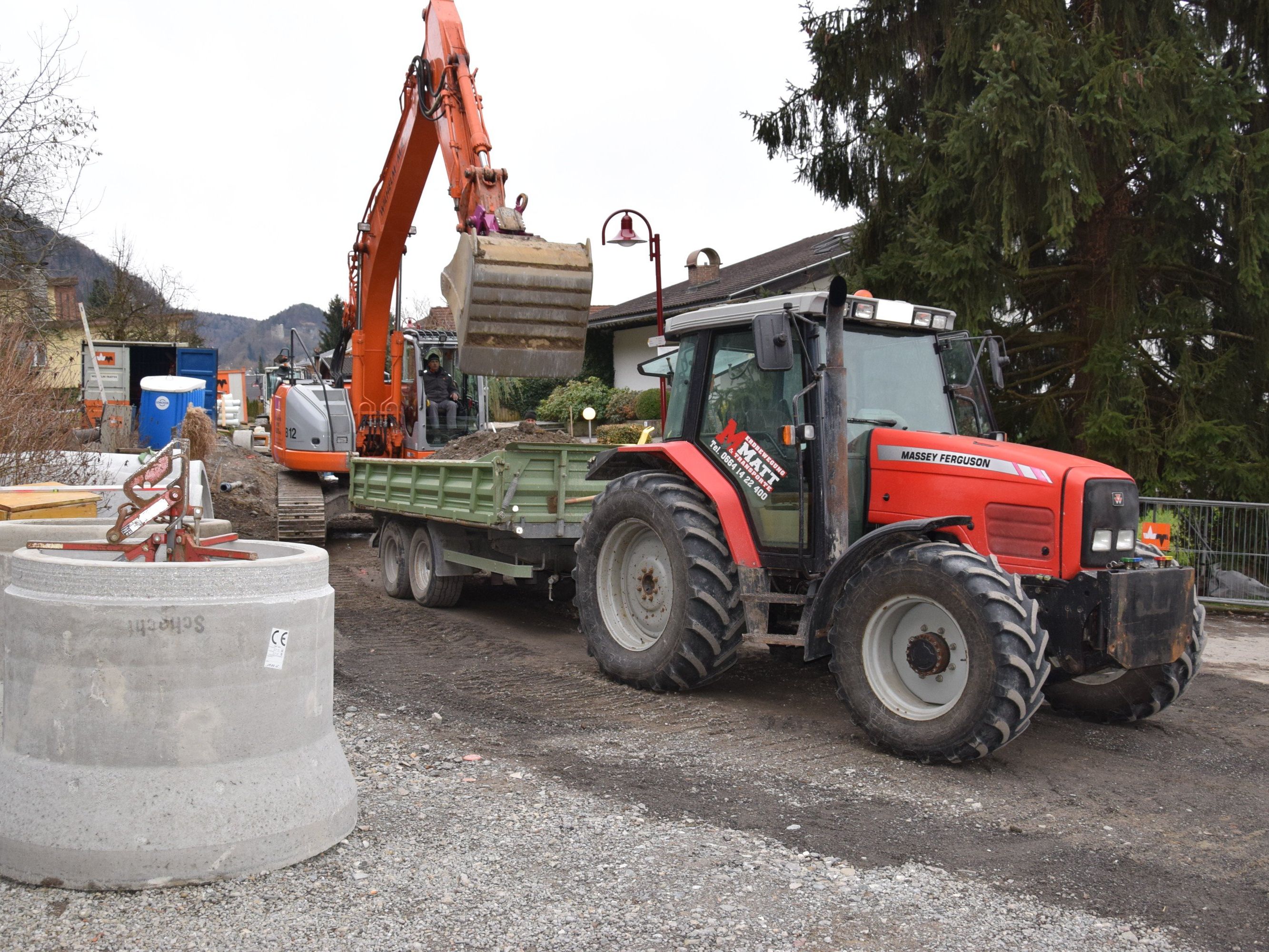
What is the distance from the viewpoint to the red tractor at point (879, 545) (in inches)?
218

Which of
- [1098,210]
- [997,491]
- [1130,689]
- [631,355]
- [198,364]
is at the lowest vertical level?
[1130,689]

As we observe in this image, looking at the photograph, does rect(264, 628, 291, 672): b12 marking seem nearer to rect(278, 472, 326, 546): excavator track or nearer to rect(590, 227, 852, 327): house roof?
rect(278, 472, 326, 546): excavator track

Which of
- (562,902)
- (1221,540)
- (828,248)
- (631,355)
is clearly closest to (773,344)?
(562,902)

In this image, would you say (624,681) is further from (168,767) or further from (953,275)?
(953,275)

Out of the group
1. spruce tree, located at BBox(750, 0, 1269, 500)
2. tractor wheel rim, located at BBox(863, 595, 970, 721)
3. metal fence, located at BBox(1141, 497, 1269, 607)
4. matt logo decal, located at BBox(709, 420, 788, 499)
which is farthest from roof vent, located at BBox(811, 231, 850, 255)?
tractor wheel rim, located at BBox(863, 595, 970, 721)

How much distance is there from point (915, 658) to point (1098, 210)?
7.96 metres

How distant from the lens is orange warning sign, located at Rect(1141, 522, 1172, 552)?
36.1ft

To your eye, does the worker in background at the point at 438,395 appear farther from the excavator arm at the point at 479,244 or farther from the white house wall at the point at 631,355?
the white house wall at the point at 631,355

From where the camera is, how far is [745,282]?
86.2ft

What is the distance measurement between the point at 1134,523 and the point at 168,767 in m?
4.71

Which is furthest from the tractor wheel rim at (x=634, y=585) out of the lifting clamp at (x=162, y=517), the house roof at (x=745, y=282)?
the house roof at (x=745, y=282)

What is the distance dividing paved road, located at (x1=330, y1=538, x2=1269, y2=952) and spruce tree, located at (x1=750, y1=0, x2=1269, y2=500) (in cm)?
384

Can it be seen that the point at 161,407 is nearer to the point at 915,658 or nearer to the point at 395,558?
the point at 395,558

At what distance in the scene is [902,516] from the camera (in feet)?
20.8
